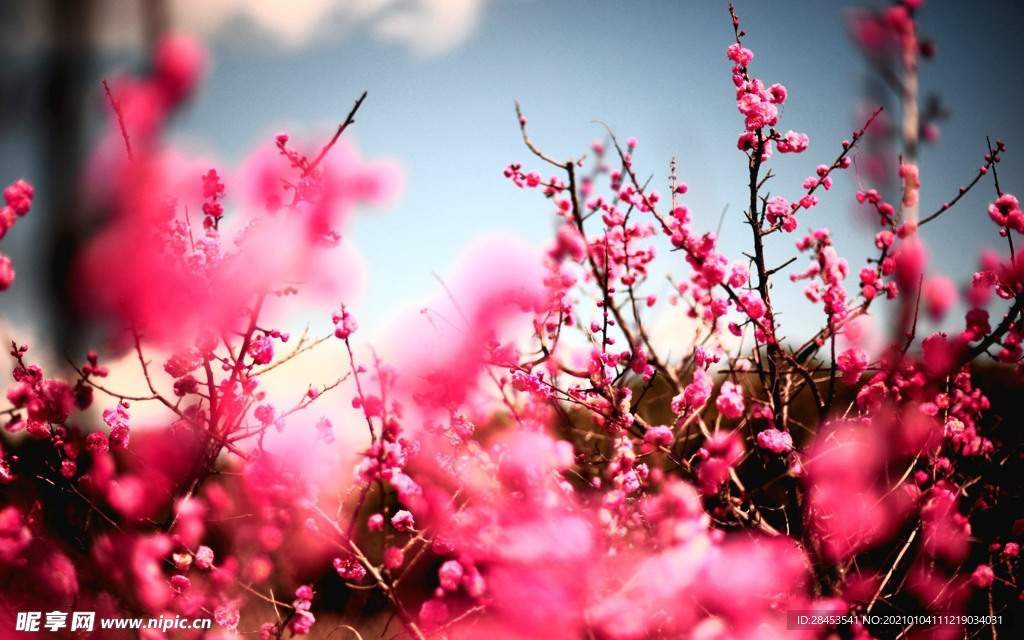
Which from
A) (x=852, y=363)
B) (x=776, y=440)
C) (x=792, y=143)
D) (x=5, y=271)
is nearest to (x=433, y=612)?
(x=776, y=440)

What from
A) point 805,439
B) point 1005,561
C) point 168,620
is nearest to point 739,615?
point 168,620

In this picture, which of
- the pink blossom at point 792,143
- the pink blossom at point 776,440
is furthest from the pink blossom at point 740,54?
the pink blossom at point 776,440

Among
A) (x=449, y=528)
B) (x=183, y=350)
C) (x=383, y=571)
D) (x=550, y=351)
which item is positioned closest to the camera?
(x=383, y=571)

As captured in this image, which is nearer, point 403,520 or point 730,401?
point 730,401

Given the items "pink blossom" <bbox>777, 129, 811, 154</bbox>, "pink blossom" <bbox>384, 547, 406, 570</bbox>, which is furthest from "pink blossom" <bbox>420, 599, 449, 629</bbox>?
"pink blossom" <bbox>777, 129, 811, 154</bbox>

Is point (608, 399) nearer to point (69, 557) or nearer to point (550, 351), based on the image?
point (550, 351)

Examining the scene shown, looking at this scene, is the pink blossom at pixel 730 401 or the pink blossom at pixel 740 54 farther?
the pink blossom at pixel 740 54

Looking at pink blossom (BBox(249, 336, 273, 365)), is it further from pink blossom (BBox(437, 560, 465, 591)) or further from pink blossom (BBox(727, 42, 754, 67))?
pink blossom (BBox(727, 42, 754, 67))

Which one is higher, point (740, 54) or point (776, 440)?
point (740, 54)

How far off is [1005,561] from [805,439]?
4.69 feet

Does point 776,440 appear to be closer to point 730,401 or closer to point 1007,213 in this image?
point 730,401

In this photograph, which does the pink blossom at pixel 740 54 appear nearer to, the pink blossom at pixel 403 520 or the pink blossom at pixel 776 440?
the pink blossom at pixel 776 440

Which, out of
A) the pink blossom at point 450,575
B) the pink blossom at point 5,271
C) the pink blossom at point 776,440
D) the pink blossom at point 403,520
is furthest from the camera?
the pink blossom at point 403,520

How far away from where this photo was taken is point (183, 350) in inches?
89.8
